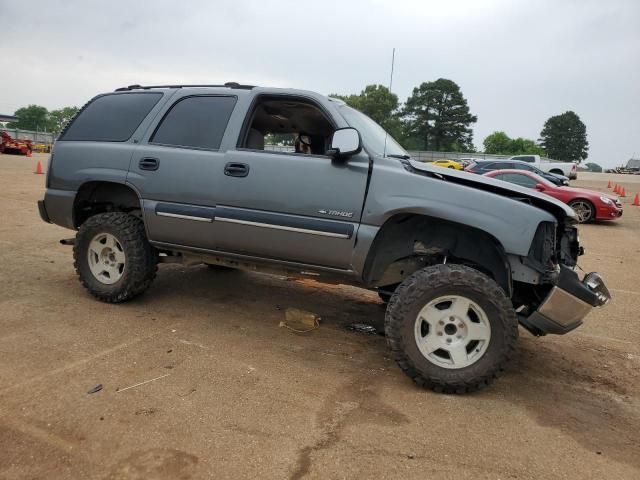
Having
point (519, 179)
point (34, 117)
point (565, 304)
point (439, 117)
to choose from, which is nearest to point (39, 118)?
point (34, 117)

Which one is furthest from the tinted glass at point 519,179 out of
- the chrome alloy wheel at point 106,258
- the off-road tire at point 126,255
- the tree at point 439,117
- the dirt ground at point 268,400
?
the tree at point 439,117

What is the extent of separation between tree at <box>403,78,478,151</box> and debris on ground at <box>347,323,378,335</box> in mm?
71816

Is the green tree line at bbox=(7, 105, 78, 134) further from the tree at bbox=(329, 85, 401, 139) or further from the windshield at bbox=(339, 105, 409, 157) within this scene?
the windshield at bbox=(339, 105, 409, 157)

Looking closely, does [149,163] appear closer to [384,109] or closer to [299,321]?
[299,321]

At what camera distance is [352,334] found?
4297 mm

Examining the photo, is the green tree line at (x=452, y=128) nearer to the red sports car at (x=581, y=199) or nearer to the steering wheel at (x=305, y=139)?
the red sports car at (x=581, y=199)

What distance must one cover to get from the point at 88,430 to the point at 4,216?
776 cm

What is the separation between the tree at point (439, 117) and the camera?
75.2m

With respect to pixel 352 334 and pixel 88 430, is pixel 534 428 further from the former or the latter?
pixel 88 430

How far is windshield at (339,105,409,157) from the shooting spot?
3828mm

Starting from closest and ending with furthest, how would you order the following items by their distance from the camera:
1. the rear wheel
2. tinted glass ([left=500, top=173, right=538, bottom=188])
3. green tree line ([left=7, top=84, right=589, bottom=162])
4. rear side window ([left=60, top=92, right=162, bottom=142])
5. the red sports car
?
rear side window ([left=60, top=92, right=162, bottom=142])
the red sports car
the rear wheel
tinted glass ([left=500, top=173, right=538, bottom=188])
green tree line ([left=7, top=84, right=589, bottom=162])

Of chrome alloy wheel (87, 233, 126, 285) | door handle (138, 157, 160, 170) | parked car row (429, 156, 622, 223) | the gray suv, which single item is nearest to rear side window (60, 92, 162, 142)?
the gray suv

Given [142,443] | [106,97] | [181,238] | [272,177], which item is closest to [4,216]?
[106,97]

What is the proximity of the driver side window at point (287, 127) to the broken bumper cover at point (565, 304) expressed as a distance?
6.70 feet
